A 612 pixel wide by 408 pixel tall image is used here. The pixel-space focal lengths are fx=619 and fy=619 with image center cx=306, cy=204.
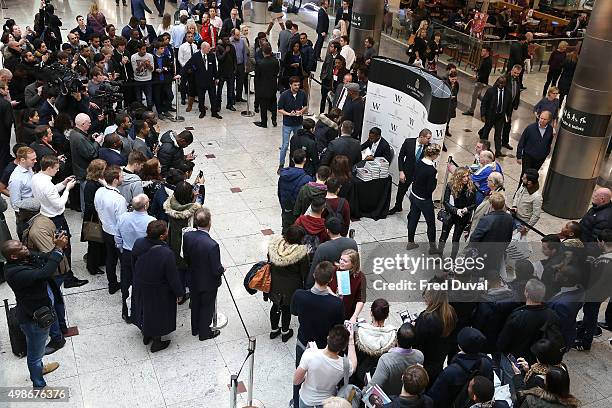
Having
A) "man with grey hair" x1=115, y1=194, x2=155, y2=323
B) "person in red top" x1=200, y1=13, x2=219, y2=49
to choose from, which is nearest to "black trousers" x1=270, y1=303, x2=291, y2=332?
"man with grey hair" x1=115, y1=194, x2=155, y2=323

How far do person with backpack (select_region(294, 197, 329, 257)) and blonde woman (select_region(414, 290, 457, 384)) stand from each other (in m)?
1.49

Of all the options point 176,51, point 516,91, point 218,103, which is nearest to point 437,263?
point 516,91

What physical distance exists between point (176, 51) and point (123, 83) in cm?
218

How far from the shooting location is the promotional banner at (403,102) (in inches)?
340

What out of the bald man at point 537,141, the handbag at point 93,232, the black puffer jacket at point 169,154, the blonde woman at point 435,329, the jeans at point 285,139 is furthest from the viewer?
the jeans at point 285,139

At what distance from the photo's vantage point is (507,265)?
7.15 metres

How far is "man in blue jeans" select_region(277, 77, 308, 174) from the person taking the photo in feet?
32.3

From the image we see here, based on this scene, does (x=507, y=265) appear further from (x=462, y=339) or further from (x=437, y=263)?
(x=462, y=339)

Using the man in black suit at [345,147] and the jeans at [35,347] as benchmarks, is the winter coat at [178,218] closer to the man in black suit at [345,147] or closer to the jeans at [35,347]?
the jeans at [35,347]

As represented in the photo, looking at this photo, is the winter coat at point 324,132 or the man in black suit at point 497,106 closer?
the winter coat at point 324,132

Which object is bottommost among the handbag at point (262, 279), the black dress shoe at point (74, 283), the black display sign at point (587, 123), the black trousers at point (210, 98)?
the black dress shoe at point (74, 283)

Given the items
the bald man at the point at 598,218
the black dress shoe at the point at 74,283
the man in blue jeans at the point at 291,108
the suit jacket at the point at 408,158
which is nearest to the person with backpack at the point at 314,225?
the suit jacket at the point at 408,158

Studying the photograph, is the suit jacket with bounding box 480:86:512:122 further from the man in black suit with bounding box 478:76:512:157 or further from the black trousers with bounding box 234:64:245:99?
the black trousers with bounding box 234:64:245:99

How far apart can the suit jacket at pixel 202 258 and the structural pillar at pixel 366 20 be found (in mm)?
10914
